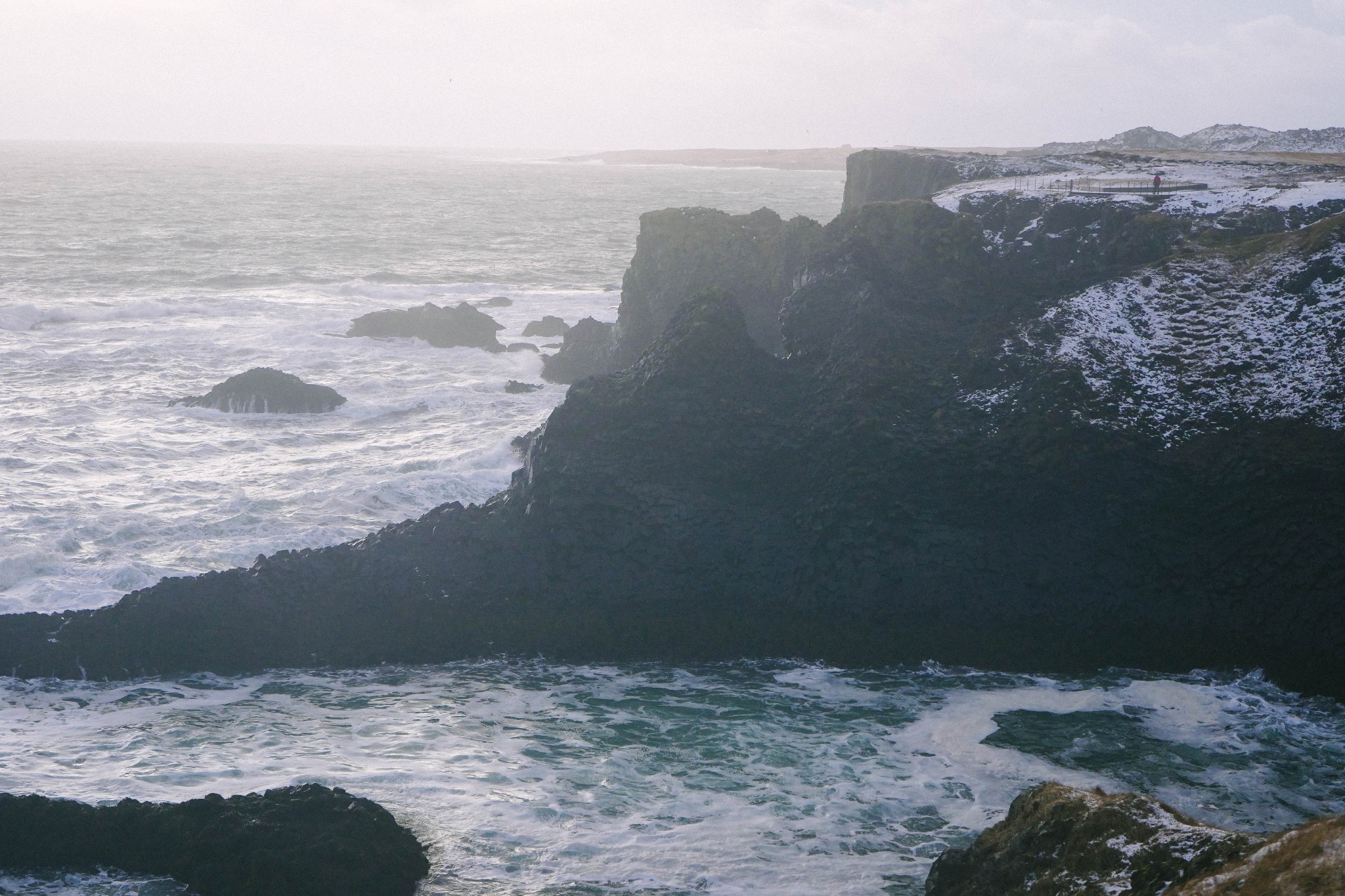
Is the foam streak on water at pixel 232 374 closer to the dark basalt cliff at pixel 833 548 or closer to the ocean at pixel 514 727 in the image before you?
the ocean at pixel 514 727

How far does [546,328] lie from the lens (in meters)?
48.0

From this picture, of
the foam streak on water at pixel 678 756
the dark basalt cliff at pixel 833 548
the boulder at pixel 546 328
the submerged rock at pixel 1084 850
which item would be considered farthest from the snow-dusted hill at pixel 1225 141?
the submerged rock at pixel 1084 850

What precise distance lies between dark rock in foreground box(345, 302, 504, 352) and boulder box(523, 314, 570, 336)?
5.20 feet

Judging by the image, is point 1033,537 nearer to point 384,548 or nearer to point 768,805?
point 768,805

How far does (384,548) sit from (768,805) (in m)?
9.78

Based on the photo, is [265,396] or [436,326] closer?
[265,396]

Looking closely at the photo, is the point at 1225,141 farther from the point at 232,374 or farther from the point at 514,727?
the point at 514,727

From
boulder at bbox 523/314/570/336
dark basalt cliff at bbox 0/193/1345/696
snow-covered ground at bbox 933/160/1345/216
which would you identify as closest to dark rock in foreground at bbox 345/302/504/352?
boulder at bbox 523/314/570/336

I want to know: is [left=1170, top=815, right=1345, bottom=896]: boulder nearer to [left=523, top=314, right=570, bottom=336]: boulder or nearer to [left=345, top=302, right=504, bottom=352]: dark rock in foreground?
[left=345, top=302, right=504, bottom=352]: dark rock in foreground

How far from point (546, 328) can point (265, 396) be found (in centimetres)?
1647

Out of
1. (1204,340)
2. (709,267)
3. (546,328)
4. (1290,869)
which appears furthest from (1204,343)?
(546,328)

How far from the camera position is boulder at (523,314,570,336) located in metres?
47.7

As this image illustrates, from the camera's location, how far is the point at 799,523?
20500mm

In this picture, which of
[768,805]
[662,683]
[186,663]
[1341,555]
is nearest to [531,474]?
[662,683]
